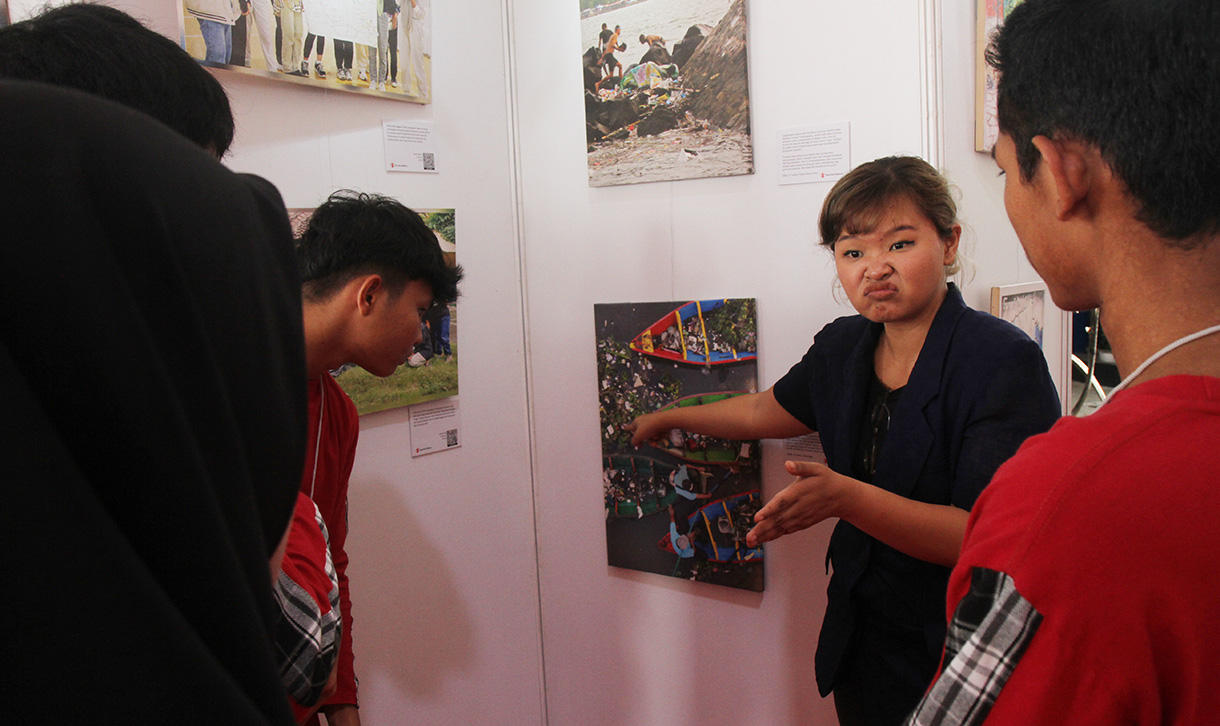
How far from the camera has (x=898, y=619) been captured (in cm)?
140

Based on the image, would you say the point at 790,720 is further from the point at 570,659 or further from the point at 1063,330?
the point at 1063,330

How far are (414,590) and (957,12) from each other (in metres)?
2.04

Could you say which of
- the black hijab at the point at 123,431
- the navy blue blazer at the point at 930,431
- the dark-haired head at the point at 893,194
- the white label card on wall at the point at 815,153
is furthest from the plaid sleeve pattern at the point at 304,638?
the white label card on wall at the point at 815,153

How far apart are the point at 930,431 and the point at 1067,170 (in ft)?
2.52

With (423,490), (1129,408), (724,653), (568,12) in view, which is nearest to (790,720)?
(724,653)

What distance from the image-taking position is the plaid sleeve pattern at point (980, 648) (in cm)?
55

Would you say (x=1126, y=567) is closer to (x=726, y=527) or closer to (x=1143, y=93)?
(x=1143, y=93)

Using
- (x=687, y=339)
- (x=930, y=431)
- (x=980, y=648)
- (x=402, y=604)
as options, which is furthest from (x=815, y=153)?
(x=402, y=604)

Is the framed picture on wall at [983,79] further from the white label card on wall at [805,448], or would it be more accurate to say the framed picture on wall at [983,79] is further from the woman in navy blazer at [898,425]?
the white label card on wall at [805,448]

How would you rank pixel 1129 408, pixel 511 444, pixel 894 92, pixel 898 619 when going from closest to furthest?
1. pixel 1129 408
2. pixel 898 619
3. pixel 894 92
4. pixel 511 444

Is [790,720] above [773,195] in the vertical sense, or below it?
below

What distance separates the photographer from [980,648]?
1.89ft

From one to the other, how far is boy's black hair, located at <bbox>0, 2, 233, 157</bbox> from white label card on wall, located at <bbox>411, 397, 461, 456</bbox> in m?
1.39

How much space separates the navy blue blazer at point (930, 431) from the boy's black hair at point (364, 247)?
0.89 metres
